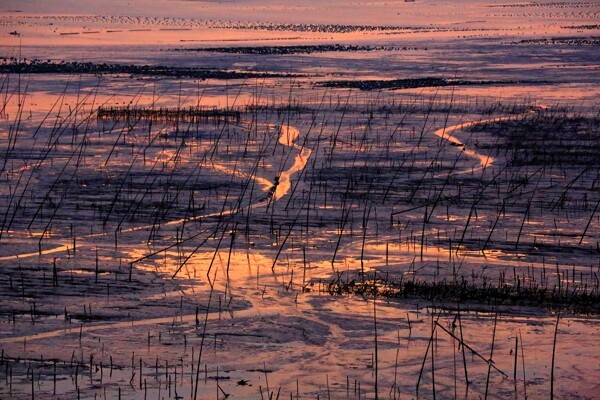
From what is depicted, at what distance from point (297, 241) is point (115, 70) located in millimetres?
21798

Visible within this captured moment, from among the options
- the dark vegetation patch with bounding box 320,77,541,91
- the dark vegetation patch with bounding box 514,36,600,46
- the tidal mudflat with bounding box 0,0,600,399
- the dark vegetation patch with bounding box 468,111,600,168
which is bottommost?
the tidal mudflat with bounding box 0,0,600,399

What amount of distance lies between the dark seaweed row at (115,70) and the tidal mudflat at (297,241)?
215 cm

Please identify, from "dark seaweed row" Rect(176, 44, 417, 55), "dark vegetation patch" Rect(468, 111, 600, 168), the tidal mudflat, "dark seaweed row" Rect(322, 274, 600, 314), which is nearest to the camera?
the tidal mudflat

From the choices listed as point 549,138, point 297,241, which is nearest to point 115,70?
point 549,138

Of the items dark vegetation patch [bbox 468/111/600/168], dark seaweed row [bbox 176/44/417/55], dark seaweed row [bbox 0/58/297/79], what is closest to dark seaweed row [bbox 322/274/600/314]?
dark vegetation patch [bbox 468/111/600/168]

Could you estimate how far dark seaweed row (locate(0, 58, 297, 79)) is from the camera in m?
31.5

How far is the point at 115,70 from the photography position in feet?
107

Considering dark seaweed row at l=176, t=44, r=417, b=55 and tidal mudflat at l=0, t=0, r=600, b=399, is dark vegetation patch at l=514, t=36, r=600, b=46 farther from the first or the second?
tidal mudflat at l=0, t=0, r=600, b=399

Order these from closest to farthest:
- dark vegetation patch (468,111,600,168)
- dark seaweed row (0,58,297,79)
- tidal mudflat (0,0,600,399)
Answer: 1. tidal mudflat (0,0,600,399)
2. dark vegetation patch (468,111,600,168)
3. dark seaweed row (0,58,297,79)

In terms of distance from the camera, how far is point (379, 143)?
1891cm

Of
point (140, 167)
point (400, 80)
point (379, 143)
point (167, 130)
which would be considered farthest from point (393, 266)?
point (400, 80)

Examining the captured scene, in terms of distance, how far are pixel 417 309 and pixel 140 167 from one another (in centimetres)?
768

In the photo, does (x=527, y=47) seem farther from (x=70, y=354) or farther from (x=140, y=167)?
(x=70, y=354)

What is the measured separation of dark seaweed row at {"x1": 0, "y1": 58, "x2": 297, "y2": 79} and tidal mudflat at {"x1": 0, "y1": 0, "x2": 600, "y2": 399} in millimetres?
2150
